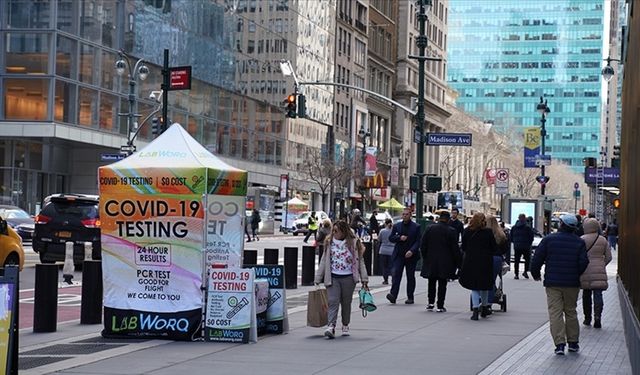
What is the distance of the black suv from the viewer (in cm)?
2727

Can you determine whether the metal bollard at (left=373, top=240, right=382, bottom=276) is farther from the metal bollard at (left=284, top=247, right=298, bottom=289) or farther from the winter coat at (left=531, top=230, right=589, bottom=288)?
the winter coat at (left=531, top=230, right=589, bottom=288)

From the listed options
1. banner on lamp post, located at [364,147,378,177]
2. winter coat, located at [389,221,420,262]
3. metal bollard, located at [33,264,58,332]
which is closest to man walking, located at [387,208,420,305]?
winter coat, located at [389,221,420,262]

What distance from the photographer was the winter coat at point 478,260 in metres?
18.3

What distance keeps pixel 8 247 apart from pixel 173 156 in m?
8.88

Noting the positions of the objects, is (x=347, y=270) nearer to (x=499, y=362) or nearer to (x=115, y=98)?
(x=499, y=362)

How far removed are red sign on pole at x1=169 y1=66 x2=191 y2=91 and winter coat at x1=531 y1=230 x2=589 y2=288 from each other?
20.3m

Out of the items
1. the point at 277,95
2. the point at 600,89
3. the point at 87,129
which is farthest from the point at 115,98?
the point at 600,89

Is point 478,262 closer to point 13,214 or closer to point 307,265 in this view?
point 307,265

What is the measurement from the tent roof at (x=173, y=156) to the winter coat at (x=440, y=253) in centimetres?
576

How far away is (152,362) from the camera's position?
12.4 metres

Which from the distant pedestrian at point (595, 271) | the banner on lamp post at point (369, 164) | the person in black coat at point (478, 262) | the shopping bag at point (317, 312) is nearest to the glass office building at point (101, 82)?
the banner on lamp post at point (369, 164)

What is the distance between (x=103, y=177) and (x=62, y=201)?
1330 centimetres

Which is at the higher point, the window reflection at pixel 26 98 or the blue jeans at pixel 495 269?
the window reflection at pixel 26 98

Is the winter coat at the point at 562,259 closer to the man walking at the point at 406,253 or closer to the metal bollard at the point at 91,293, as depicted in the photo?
the metal bollard at the point at 91,293
